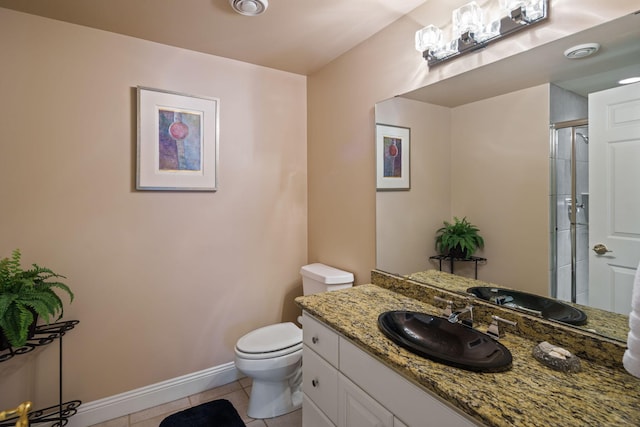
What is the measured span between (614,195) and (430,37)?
40.4 inches

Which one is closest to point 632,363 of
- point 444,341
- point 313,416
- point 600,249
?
point 600,249

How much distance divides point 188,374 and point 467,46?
8.49 ft

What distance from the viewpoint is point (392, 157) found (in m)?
1.86

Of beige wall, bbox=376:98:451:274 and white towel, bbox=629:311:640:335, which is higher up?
beige wall, bbox=376:98:451:274

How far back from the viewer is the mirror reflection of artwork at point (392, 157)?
6.00 ft

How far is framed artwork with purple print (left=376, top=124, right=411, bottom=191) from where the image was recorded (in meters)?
1.80

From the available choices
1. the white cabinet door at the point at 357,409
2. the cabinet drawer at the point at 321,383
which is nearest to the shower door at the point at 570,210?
the white cabinet door at the point at 357,409

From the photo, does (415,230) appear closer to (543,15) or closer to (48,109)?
(543,15)

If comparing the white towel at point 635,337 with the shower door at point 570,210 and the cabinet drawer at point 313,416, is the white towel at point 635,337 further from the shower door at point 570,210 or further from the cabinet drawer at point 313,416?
the cabinet drawer at point 313,416

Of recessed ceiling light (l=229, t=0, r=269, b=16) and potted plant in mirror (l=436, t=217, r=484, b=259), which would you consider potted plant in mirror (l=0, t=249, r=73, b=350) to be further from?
potted plant in mirror (l=436, t=217, r=484, b=259)

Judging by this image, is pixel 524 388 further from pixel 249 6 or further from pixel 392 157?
pixel 249 6

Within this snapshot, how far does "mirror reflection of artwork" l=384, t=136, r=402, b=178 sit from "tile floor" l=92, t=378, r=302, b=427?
164cm

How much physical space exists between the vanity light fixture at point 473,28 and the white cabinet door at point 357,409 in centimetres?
152

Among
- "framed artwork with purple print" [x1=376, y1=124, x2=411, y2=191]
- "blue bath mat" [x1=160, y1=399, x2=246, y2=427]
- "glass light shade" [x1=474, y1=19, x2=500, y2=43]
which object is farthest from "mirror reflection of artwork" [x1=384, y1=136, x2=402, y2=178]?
"blue bath mat" [x1=160, y1=399, x2=246, y2=427]
